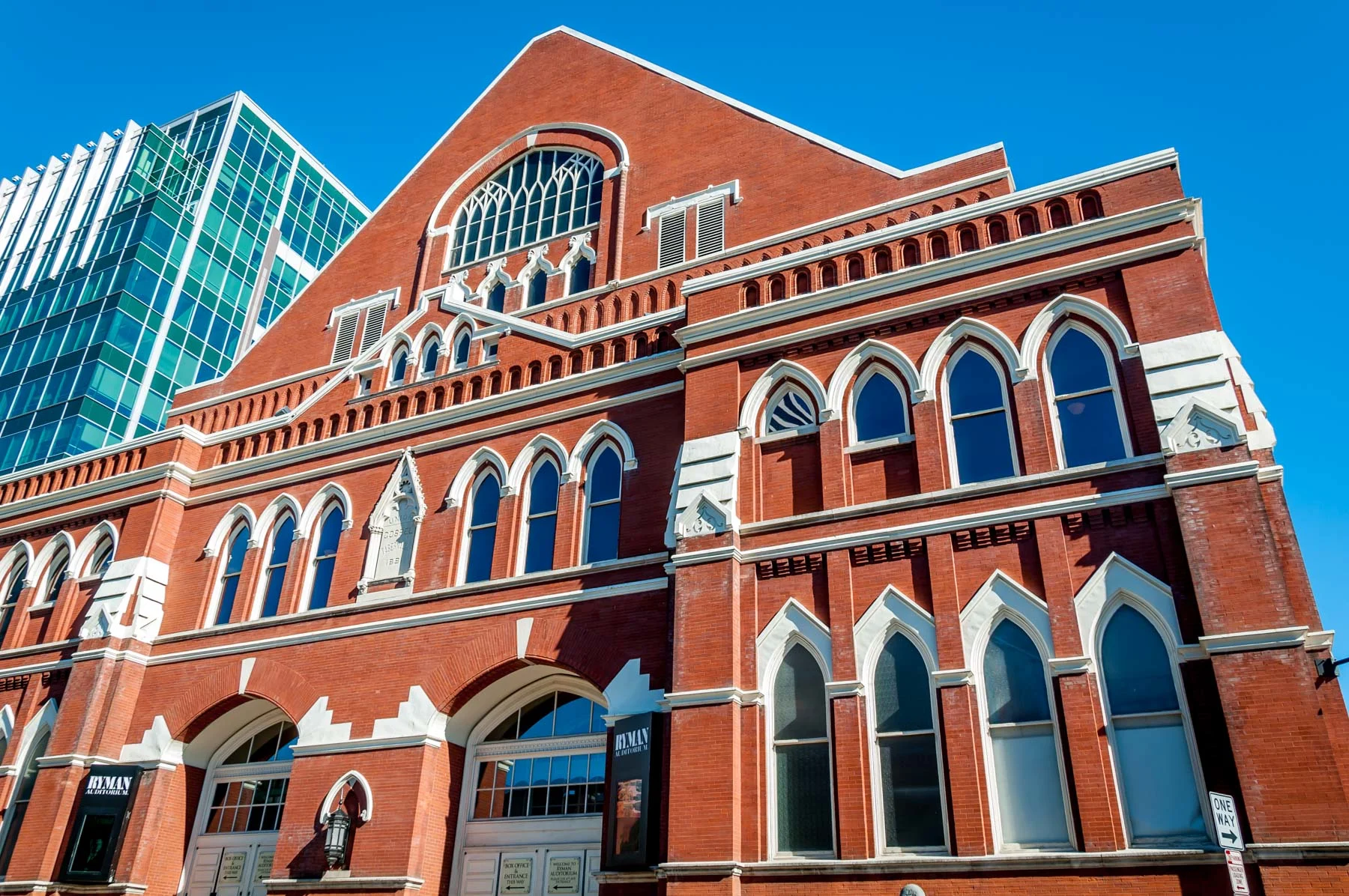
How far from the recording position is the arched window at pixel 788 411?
15078 mm

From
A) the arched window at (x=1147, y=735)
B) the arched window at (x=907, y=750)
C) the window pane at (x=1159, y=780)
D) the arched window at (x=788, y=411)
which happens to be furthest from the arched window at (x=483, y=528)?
the window pane at (x=1159, y=780)

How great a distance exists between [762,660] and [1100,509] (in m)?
4.45

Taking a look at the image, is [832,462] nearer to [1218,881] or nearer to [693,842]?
[693,842]

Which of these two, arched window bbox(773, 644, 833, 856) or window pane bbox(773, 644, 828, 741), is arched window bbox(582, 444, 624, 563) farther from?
arched window bbox(773, 644, 833, 856)

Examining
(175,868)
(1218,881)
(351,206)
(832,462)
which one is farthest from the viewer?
(351,206)

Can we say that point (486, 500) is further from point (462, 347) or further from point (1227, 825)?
point (1227, 825)

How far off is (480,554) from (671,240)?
7403mm

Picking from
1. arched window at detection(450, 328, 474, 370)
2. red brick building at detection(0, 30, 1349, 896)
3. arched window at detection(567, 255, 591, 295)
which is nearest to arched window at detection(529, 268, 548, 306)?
red brick building at detection(0, 30, 1349, 896)

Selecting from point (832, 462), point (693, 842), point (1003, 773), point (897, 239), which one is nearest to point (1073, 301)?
point (897, 239)

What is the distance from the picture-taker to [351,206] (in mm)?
65812

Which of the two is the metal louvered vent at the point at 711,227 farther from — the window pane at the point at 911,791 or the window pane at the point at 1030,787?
the window pane at the point at 1030,787

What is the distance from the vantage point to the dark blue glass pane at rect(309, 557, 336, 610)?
18.4 m

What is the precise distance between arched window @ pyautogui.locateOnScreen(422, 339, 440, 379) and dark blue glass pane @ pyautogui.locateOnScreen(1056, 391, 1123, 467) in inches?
461

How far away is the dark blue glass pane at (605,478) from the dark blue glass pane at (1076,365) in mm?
6624
